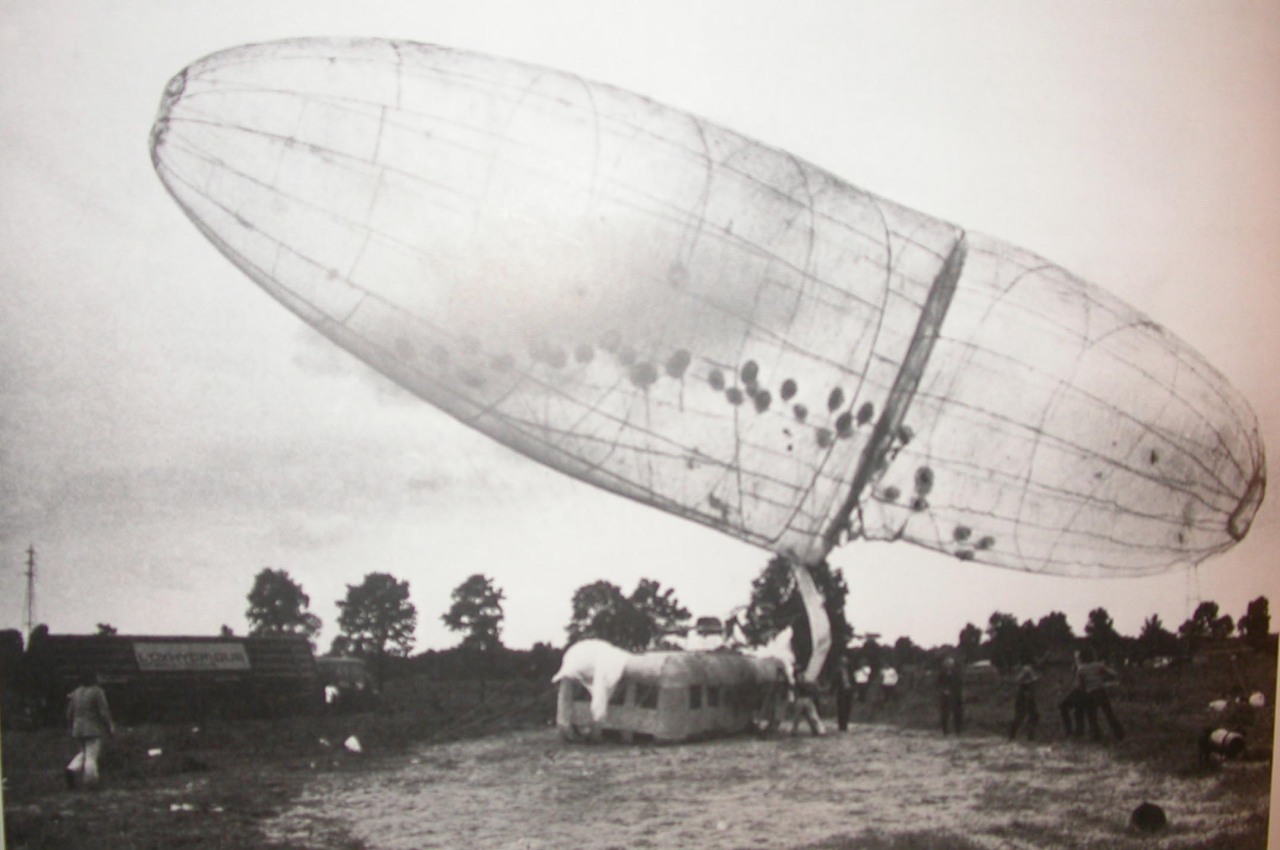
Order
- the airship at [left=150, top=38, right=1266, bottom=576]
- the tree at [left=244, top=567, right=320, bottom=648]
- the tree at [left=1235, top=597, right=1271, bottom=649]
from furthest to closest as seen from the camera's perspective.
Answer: the tree at [left=1235, top=597, right=1271, bottom=649]
the tree at [left=244, top=567, right=320, bottom=648]
the airship at [left=150, top=38, right=1266, bottom=576]

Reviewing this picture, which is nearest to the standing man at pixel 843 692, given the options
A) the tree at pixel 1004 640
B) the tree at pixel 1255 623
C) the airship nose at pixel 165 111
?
the tree at pixel 1004 640

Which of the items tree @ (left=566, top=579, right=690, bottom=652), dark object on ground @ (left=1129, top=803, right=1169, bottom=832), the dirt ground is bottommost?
dark object on ground @ (left=1129, top=803, right=1169, bottom=832)

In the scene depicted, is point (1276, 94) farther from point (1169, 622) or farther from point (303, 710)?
point (303, 710)

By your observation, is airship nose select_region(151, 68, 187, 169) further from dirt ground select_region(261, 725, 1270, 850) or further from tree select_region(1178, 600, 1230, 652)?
tree select_region(1178, 600, 1230, 652)

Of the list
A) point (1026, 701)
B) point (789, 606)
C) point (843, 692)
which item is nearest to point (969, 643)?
point (1026, 701)

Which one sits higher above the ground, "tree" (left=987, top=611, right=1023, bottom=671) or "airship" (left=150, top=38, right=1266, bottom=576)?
"airship" (left=150, top=38, right=1266, bottom=576)

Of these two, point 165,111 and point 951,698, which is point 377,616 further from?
point 951,698

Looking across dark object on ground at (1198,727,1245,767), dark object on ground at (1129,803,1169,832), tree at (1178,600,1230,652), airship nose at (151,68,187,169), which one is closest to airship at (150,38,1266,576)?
airship nose at (151,68,187,169)
